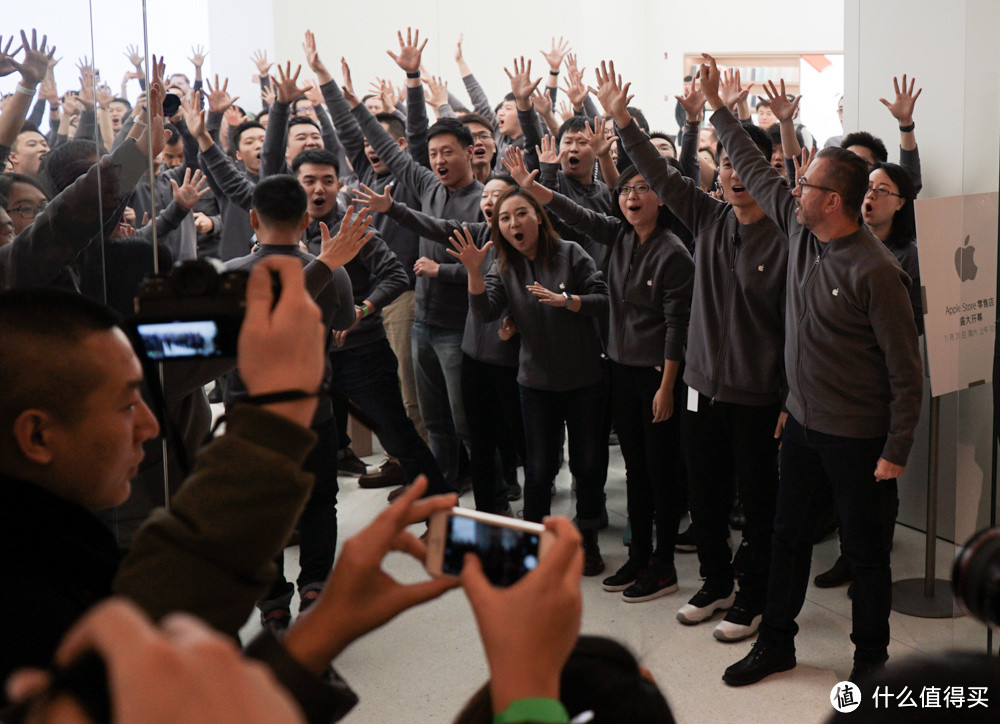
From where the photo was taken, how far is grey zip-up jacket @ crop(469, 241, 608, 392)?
3209mm

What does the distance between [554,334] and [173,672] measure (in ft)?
9.31

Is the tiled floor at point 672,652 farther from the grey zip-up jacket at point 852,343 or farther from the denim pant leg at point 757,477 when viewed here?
the grey zip-up jacket at point 852,343

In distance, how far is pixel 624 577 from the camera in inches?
125

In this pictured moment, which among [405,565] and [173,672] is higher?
[173,672]

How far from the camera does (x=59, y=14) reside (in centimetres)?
155

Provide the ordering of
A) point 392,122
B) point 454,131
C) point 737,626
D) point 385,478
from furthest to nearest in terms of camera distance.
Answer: point 392,122 → point 385,478 → point 454,131 → point 737,626

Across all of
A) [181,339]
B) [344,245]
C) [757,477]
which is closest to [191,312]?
[181,339]

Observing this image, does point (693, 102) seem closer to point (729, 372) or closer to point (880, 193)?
point (880, 193)

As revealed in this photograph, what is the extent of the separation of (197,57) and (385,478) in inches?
166

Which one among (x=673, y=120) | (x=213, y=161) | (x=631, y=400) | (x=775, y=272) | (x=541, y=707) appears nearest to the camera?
(x=541, y=707)

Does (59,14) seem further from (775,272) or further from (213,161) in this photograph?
(213,161)

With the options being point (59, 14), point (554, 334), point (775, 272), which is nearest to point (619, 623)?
point (554, 334)

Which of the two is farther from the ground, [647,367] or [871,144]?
[871,144]


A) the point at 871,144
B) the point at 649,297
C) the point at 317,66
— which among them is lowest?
the point at 649,297
